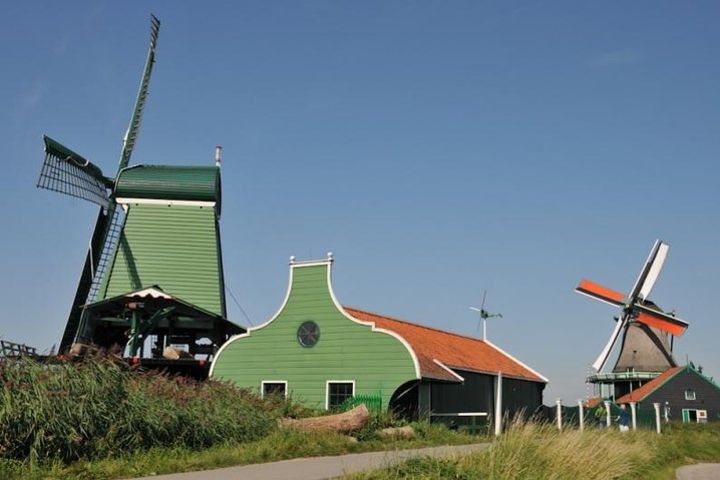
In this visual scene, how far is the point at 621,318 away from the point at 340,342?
35574 millimetres

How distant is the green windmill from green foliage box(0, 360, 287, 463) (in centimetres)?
1875

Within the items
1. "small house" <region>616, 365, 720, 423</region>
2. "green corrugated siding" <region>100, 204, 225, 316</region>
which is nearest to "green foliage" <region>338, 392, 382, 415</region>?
"green corrugated siding" <region>100, 204, 225, 316</region>

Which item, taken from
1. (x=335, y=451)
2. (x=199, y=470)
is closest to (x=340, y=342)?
(x=335, y=451)

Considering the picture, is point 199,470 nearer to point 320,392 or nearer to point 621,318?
point 320,392

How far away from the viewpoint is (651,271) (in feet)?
184

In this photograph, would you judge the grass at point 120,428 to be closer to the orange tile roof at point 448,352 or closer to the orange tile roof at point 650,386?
the orange tile roof at point 448,352

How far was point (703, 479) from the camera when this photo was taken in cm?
2148

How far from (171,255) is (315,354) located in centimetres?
1336

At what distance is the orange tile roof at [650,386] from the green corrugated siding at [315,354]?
33.8m

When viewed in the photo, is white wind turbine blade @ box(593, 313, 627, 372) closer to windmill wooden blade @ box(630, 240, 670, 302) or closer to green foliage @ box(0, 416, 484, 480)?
windmill wooden blade @ box(630, 240, 670, 302)

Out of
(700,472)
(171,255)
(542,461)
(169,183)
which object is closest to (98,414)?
(542,461)

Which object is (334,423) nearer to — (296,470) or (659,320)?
(296,470)

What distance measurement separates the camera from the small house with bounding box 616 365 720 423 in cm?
5366

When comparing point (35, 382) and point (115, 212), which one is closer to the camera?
point (35, 382)
